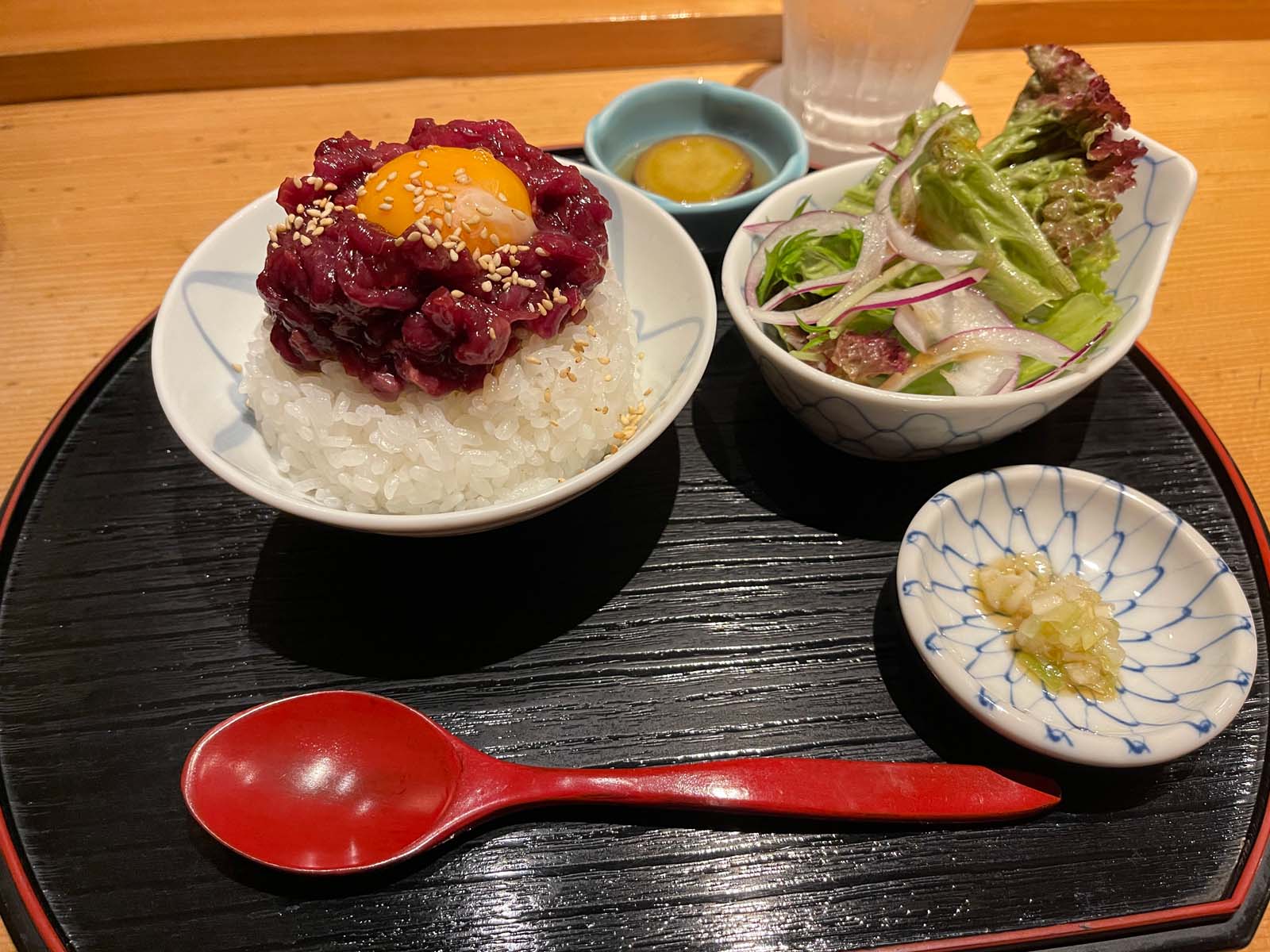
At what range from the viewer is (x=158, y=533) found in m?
1.89

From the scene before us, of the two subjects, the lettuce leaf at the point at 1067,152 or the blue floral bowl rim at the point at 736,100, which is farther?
the blue floral bowl rim at the point at 736,100

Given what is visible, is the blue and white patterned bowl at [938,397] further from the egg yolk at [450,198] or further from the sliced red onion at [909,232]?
the egg yolk at [450,198]

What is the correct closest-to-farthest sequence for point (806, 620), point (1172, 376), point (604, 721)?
1. point (604, 721)
2. point (806, 620)
3. point (1172, 376)

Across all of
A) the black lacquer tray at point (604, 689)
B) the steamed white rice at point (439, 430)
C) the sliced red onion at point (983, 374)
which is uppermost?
the sliced red onion at point (983, 374)

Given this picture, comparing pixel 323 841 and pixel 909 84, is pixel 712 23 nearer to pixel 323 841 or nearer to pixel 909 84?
pixel 909 84

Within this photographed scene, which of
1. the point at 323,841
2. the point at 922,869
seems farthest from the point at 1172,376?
the point at 323,841

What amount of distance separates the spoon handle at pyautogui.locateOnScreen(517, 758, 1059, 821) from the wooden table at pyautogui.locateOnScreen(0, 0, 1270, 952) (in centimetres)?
158

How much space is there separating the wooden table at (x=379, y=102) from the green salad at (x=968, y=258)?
2.44ft

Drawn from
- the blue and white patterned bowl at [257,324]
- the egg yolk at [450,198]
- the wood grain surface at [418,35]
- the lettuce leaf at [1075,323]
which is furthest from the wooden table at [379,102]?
the egg yolk at [450,198]

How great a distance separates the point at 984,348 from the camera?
1.86 m

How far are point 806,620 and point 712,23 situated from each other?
3.01 meters

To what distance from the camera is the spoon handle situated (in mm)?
1427

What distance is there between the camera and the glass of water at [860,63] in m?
2.85

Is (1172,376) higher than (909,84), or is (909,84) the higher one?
(909,84)
